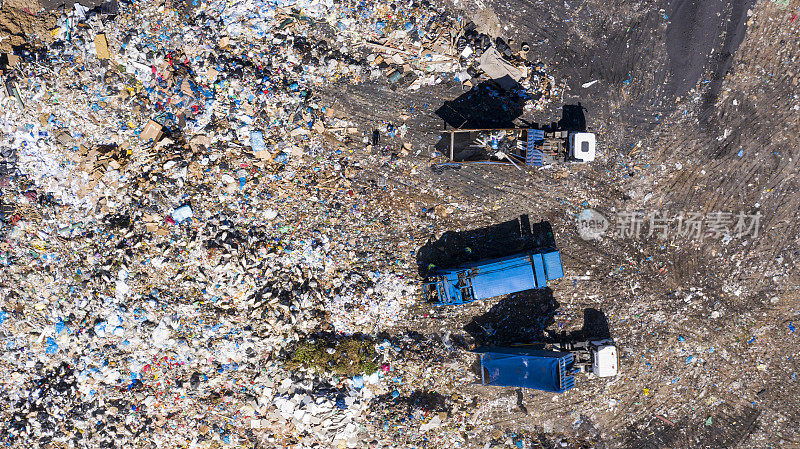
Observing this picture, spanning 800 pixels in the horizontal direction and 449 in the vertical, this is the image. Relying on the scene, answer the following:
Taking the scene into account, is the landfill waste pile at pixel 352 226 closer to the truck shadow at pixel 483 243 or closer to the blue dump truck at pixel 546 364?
the truck shadow at pixel 483 243

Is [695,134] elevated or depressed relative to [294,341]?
elevated

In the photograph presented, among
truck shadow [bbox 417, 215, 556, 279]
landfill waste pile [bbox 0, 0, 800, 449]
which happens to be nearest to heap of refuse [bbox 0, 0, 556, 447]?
landfill waste pile [bbox 0, 0, 800, 449]

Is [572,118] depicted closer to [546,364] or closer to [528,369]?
[546,364]

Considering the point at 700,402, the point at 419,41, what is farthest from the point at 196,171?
the point at 700,402

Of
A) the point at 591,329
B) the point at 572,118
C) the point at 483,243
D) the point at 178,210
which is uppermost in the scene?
the point at 572,118

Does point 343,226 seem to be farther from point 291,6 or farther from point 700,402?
point 700,402

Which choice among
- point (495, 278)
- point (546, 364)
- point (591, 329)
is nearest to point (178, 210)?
point (495, 278)

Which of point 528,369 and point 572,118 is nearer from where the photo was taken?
point 528,369
